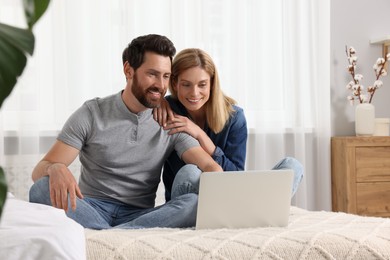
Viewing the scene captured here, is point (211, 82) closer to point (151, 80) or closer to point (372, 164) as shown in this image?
point (151, 80)

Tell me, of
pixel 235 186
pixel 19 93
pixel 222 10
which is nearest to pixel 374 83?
pixel 222 10

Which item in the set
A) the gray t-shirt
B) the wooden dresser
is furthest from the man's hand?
the wooden dresser

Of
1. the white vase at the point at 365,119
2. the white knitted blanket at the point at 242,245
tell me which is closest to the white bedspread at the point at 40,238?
the white knitted blanket at the point at 242,245

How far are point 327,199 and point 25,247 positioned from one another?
3.23 m

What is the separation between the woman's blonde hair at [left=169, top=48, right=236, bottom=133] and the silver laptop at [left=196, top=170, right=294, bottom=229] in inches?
25.7

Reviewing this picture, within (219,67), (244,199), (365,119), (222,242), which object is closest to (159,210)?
(244,199)

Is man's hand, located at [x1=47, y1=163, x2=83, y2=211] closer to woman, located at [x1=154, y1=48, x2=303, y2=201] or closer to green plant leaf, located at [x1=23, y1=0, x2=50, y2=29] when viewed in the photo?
woman, located at [x1=154, y1=48, x2=303, y2=201]

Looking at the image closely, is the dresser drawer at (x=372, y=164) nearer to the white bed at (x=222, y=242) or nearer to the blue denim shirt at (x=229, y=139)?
the blue denim shirt at (x=229, y=139)

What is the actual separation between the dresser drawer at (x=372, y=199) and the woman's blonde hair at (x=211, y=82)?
165 centimetres

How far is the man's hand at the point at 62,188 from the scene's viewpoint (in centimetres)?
199

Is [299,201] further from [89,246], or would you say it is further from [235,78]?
[89,246]

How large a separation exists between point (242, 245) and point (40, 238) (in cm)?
63

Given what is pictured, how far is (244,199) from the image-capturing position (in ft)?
Result: 6.59

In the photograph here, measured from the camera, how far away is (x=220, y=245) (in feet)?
5.50
